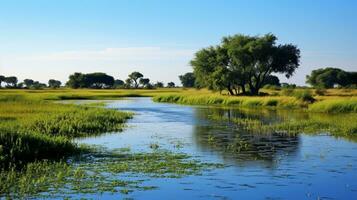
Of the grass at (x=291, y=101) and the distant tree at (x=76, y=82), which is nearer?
the grass at (x=291, y=101)

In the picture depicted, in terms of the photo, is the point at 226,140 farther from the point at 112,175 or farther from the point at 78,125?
the point at 112,175

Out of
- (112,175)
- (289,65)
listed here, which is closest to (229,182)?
(112,175)

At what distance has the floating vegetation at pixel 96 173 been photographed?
16.4 m

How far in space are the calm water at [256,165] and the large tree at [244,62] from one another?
49.7 metres

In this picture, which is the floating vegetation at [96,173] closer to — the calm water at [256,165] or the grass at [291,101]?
the calm water at [256,165]

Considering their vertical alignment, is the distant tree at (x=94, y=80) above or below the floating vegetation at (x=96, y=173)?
above

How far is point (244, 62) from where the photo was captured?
278 feet

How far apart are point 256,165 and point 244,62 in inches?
2540

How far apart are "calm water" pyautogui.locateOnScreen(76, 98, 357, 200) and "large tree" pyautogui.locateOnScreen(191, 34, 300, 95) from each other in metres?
49.7

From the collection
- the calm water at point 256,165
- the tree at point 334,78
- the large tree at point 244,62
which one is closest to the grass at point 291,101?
the large tree at point 244,62

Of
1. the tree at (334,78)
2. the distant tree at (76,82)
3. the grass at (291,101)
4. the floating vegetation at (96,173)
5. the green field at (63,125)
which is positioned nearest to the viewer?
the floating vegetation at (96,173)

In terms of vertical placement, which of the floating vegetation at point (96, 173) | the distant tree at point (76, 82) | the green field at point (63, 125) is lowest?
the floating vegetation at point (96, 173)

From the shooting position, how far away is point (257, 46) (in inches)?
3292

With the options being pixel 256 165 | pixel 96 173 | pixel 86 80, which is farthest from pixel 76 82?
pixel 96 173
